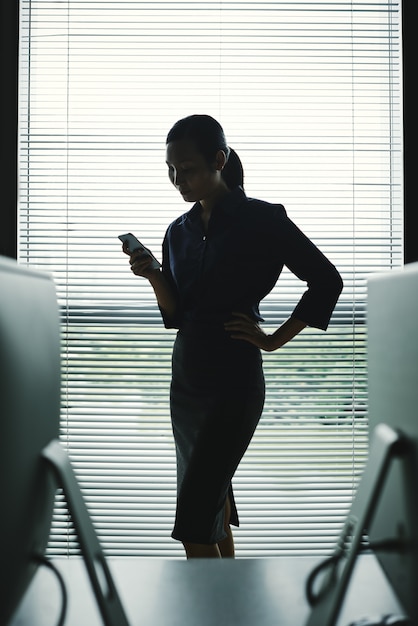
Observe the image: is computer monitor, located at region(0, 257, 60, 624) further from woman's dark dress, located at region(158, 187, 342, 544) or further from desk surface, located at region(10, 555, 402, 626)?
woman's dark dress, located at region(158, 187, 342, 544)

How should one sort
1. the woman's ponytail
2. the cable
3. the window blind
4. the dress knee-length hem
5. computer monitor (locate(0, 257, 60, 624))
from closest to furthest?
computer monitor (locate(0, 257, 60, 624)) < the cable < the dress knee-length hem < the woman's ponytail < the window blind

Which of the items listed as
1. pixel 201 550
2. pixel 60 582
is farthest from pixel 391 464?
pixel 201 550

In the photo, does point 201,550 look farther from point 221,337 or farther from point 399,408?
point 399,408

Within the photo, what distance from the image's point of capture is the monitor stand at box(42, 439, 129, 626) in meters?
0.63

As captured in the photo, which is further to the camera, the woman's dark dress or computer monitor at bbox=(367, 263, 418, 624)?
the woman's dark dress

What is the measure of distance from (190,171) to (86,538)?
121cm

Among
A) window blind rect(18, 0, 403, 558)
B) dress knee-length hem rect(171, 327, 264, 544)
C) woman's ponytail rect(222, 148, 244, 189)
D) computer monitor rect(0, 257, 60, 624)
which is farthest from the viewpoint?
window blind rect(18, 0, 403, 558)

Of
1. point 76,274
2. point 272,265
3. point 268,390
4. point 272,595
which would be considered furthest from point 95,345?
point 272,595

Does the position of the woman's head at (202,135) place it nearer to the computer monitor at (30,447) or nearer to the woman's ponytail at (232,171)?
the woman's ponytail at (232,171)

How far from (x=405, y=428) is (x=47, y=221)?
6.22 feet

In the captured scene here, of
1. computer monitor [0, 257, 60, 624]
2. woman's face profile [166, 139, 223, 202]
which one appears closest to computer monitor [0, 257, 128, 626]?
computer monitor [0, 257, 60, 624]

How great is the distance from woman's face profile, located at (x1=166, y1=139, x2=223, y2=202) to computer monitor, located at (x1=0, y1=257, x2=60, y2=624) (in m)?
1.05

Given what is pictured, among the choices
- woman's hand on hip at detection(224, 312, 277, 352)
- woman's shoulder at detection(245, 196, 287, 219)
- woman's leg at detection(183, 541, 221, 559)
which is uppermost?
woman's shoulder at detection(245, 196, 287, 219)

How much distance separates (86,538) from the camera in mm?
655
